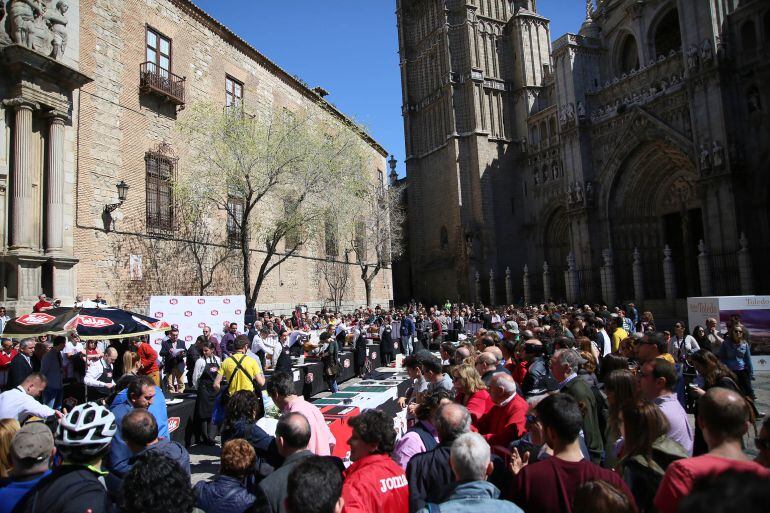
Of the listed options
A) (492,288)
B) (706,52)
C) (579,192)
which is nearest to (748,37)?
(706,52)

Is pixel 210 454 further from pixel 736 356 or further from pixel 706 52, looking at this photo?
pixel 706 52

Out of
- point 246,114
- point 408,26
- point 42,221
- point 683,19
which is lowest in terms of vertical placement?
point 42,221

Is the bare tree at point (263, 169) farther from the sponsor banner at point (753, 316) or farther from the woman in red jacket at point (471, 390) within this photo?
the woman in red jacket at point (471, 390)

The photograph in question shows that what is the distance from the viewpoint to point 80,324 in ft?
27.8

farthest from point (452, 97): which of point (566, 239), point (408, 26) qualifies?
point (566, 239)

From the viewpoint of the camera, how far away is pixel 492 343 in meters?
7.98

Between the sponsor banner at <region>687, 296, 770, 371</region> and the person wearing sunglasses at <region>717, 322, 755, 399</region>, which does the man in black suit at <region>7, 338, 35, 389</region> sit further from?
the sponsor banner at <region>687, 296, 770, 371</region>

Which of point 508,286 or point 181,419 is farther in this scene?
point 508,286

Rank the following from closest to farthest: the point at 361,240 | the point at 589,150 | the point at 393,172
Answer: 1. the point at 589,150
2. the point at 361,240
3. the point at 393,172

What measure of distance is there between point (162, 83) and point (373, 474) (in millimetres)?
18627

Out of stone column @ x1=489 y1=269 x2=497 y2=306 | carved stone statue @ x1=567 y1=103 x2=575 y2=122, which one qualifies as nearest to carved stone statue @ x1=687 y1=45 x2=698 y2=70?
carved stone statue @ x1=567 y1=103 x2=575 y2=122

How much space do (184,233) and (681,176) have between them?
24.5 metres

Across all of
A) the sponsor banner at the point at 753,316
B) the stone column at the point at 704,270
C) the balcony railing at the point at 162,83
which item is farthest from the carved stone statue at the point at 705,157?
the balcony railing at the point at 162,83

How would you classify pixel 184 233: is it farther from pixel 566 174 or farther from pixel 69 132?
pixel 566 174
